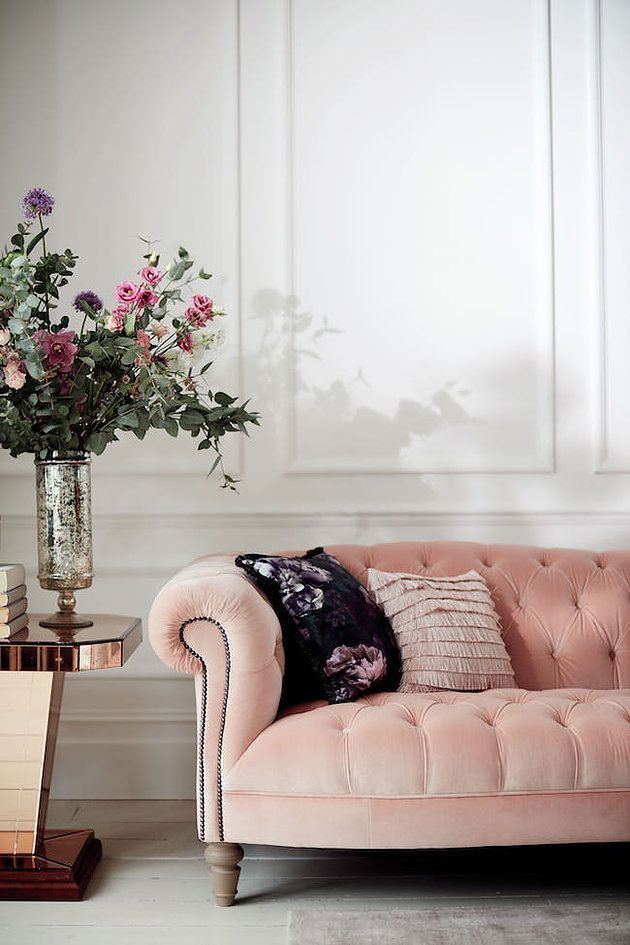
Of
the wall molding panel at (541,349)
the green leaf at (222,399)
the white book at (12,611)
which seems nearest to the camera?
the white book at (12,611)

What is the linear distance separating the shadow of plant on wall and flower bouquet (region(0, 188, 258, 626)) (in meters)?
0.64

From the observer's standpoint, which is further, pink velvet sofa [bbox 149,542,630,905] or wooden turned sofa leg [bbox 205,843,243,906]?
wooden turned sofa leg [bbox 205,843,243,906]

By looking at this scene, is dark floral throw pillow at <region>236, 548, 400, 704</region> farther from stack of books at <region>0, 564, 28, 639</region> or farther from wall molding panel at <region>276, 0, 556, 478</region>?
wall molding panel at <region>276, 0, 556, 478</region>

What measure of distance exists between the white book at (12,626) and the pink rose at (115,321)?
0.78m

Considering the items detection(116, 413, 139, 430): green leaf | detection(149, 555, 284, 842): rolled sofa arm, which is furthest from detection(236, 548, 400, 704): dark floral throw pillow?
detection(116, 413, 139, 430): green leaf

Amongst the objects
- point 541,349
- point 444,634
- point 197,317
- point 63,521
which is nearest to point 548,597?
point 444,634

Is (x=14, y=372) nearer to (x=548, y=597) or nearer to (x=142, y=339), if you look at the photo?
(x=142, y=339)

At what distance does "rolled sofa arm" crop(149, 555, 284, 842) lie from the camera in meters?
2.17

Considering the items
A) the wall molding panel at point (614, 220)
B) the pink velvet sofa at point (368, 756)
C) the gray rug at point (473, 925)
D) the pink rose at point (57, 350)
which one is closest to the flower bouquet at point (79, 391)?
the pink rose at point (57, 350)

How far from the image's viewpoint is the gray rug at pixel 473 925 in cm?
203

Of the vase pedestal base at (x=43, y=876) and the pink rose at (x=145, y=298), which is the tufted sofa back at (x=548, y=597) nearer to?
the pink rose at (x=145, y=298)

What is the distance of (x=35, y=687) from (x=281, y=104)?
2.01 m

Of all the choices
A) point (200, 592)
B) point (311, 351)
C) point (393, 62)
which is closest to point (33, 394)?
point (200, 592)

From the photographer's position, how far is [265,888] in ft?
7.68
